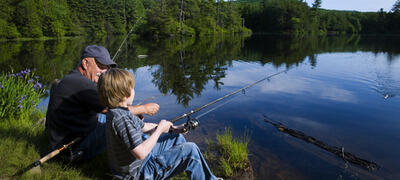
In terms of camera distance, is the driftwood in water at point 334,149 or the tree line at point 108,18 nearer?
the driftwood in water at point 334,149

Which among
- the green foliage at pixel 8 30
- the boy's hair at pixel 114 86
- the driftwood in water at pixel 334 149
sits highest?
the green foliage at pixel 8 30

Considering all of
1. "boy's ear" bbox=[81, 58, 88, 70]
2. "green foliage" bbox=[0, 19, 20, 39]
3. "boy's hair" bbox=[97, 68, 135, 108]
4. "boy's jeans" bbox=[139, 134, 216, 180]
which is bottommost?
"boy's jeans" bbox=[139, 134, 216, 180]

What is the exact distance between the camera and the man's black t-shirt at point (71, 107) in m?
2.95

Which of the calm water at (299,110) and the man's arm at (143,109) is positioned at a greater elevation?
the man's arm at (143,109)

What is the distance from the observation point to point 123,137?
2.33 metres

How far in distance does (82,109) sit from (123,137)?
3.49 feet

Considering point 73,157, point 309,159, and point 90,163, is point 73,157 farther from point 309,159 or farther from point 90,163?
point 309,159

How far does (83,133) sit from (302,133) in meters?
4.66

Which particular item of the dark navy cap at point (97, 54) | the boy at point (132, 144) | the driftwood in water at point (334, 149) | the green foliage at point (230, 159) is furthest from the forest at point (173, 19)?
the boy at point (132, 144)

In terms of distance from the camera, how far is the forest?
44000mm

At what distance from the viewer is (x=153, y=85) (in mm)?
11266

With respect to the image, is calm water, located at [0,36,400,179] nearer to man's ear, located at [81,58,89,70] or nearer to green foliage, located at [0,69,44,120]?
green foliage, located at [0,69,44,120]

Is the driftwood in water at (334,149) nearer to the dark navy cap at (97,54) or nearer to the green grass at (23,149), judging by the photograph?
the green grass at (23,149)

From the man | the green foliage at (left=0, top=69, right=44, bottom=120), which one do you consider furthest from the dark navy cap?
the green foliage at (left=0, top=69, right=44, bottom=120)
